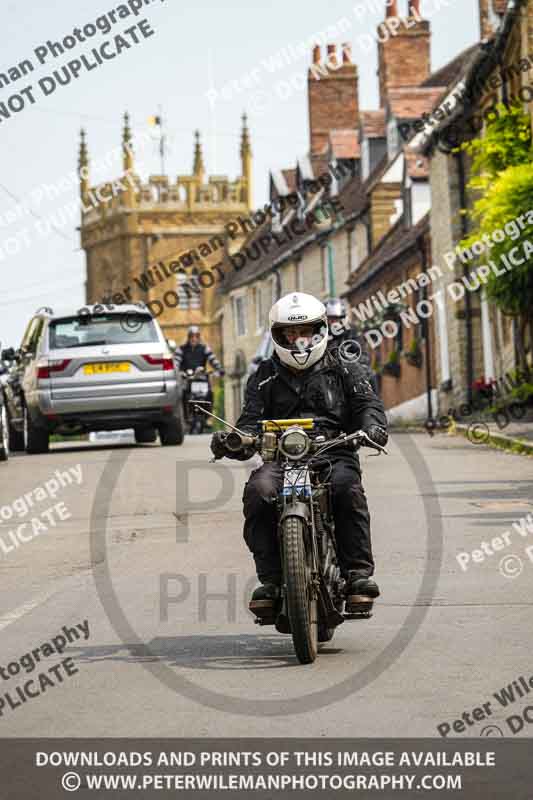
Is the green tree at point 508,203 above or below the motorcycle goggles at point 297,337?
above

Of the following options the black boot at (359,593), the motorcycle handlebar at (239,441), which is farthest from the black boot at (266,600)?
the motorcycle handlebar at (239,441)

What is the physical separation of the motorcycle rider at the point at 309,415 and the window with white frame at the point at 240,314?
69.8 m

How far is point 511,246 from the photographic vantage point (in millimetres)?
26188

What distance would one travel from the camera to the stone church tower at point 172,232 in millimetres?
109500

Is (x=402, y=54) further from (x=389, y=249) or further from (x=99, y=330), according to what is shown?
(x=99, y=330)

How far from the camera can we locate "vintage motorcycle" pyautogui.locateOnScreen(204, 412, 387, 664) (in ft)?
25.2

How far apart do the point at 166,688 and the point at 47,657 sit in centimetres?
110

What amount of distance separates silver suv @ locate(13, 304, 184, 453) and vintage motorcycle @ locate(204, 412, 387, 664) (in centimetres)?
1484

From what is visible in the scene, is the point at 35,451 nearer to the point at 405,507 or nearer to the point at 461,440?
the point at 461,440

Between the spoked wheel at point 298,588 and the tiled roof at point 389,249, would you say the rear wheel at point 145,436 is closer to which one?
the tiled roof at point 389,249
